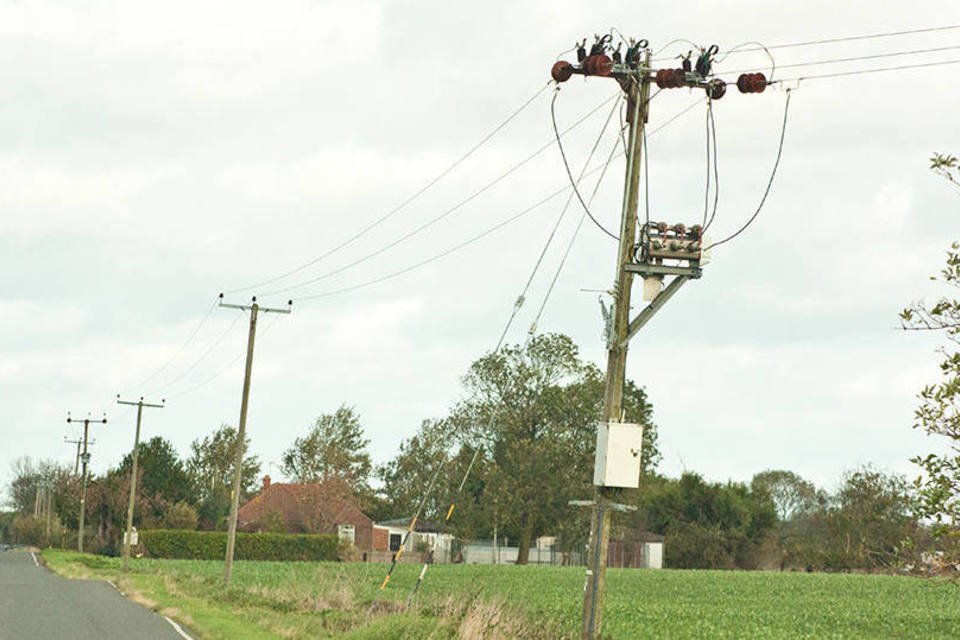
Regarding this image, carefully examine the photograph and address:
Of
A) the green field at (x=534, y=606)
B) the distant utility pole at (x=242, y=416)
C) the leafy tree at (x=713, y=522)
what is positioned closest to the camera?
the green field at (x=534, y=606)

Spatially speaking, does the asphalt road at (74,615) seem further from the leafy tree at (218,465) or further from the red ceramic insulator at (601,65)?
the leafy tree at (218,465)

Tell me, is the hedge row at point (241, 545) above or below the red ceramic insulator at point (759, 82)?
below

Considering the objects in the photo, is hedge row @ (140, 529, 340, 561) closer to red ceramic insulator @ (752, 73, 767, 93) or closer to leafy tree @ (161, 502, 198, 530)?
leafy tree @ (161, 502, 198, 530)

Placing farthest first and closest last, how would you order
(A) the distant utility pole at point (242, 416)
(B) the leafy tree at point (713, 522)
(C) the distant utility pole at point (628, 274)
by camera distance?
(B) the leafy tree at point (713, 522) < (A) the distant utility pole at point (242, 416) < (C) the distant utility pole at point (628, 274)

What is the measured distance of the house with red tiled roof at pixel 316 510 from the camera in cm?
10300

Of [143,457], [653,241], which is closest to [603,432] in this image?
[653,241]

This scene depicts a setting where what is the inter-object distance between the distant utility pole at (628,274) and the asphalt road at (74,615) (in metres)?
9.89

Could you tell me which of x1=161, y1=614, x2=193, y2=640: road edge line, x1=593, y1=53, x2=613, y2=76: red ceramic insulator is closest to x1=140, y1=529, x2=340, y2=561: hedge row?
x1=161, y1=614, x2=193, y2=640: road edge line

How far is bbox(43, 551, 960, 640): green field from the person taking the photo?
76.3ft

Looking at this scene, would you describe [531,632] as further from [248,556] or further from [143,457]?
[143,457]

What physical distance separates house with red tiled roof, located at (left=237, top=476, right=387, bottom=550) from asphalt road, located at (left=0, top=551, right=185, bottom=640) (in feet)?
195

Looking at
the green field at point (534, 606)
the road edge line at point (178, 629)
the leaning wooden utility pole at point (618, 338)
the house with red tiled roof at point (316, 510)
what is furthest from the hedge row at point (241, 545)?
the leaning wooden utility pole at point (618, 338)

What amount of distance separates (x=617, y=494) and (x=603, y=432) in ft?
3.68

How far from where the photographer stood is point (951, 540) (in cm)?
1184
